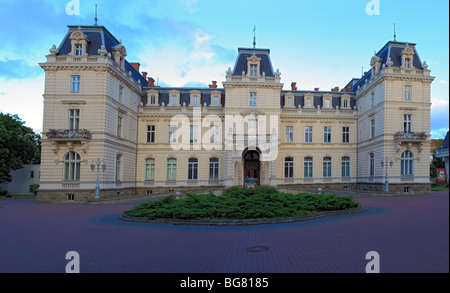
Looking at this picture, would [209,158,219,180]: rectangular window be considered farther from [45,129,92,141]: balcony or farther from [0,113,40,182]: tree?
[0,113,40,182]: tree

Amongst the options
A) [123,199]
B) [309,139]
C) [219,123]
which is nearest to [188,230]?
[123,199]

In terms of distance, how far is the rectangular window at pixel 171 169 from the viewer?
44.8 m

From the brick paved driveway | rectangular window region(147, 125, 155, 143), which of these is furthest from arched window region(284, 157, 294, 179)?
the brick paved driveway

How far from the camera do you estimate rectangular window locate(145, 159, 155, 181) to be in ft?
146

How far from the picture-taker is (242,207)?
726 inches

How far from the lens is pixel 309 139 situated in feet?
153

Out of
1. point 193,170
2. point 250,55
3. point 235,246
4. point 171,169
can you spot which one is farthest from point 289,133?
point 235,246

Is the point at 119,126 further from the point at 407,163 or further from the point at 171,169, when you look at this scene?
the point at 407,163

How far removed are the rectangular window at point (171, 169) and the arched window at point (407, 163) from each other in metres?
28.9

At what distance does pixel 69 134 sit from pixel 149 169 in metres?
13.7

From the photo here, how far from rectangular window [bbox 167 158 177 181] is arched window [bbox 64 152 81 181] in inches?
533

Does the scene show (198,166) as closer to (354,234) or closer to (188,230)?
(188,230)
